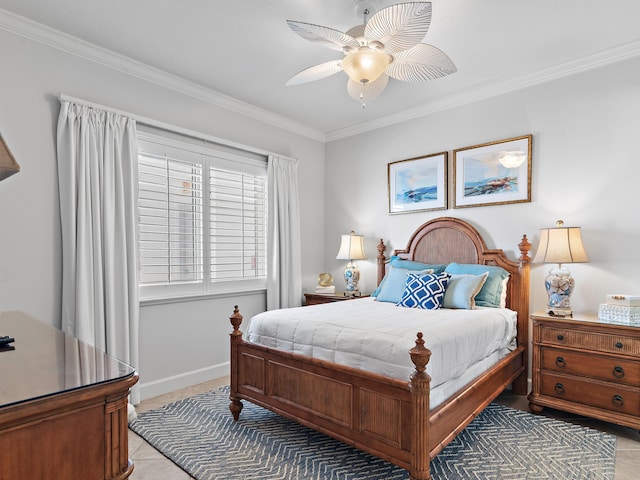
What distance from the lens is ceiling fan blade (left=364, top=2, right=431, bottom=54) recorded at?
6.17 feet

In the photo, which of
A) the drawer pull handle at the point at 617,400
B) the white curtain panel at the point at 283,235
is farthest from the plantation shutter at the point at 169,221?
the drawer pull handle at the point at 617,400

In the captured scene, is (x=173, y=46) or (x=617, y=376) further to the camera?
(x=173, y=46)

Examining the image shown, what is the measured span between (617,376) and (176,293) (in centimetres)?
346

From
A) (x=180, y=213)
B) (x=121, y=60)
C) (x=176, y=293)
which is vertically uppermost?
(x=121, y=60)

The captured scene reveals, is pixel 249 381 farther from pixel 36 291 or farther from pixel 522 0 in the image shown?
pixel 522 0

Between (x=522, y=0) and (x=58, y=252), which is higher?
(x=522, y=0)

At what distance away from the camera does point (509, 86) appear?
349cm

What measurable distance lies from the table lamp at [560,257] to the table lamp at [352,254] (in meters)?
1.85

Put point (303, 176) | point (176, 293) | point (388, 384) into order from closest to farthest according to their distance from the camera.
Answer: point (388, 384) → point (176, 293) → point (303, 176)

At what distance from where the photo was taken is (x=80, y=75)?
114 inches

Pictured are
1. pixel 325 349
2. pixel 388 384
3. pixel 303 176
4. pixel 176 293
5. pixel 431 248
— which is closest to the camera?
pixel 388 384

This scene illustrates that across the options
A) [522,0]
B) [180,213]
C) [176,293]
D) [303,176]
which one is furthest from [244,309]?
[522,0]

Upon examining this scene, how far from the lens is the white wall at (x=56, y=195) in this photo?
258cm

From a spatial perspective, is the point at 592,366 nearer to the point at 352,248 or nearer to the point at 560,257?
the point at 560,257
